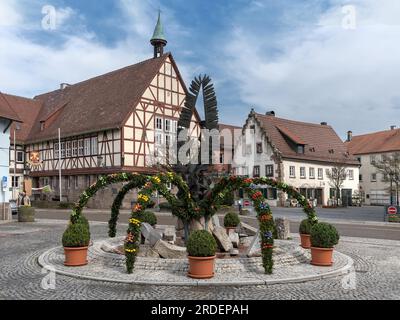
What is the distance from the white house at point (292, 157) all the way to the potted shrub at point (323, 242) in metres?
35.4

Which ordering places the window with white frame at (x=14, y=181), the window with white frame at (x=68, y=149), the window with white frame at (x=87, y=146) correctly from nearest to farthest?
the window with white frame at (x=87, y=146) → the window with white frame at (x=68, y=149) → the window with white frame at (x=14, y=181)

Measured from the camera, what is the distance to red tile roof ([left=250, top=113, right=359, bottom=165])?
48062 mm

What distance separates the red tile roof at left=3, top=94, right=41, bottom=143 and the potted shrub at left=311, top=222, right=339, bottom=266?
41.5 m

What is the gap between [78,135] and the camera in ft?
130

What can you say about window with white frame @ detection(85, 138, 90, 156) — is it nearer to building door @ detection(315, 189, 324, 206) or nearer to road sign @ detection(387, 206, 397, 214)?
road sign @ detection(387, 206, 397, 214)

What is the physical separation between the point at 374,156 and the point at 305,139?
15472 mm

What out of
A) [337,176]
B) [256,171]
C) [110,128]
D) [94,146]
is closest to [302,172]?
[337,176]

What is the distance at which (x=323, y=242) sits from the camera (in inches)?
409

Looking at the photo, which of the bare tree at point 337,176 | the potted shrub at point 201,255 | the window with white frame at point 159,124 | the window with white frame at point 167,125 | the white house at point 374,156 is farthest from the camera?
the white house at point 374,156

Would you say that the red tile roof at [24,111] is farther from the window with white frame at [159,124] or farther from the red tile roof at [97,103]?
the window with white frame at [159,124]

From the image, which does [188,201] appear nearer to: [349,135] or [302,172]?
[302,172]

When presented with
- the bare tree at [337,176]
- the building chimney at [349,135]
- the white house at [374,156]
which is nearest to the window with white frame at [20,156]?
the bare tree at [337,176]

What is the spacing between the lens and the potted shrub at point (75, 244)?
10352 mm
